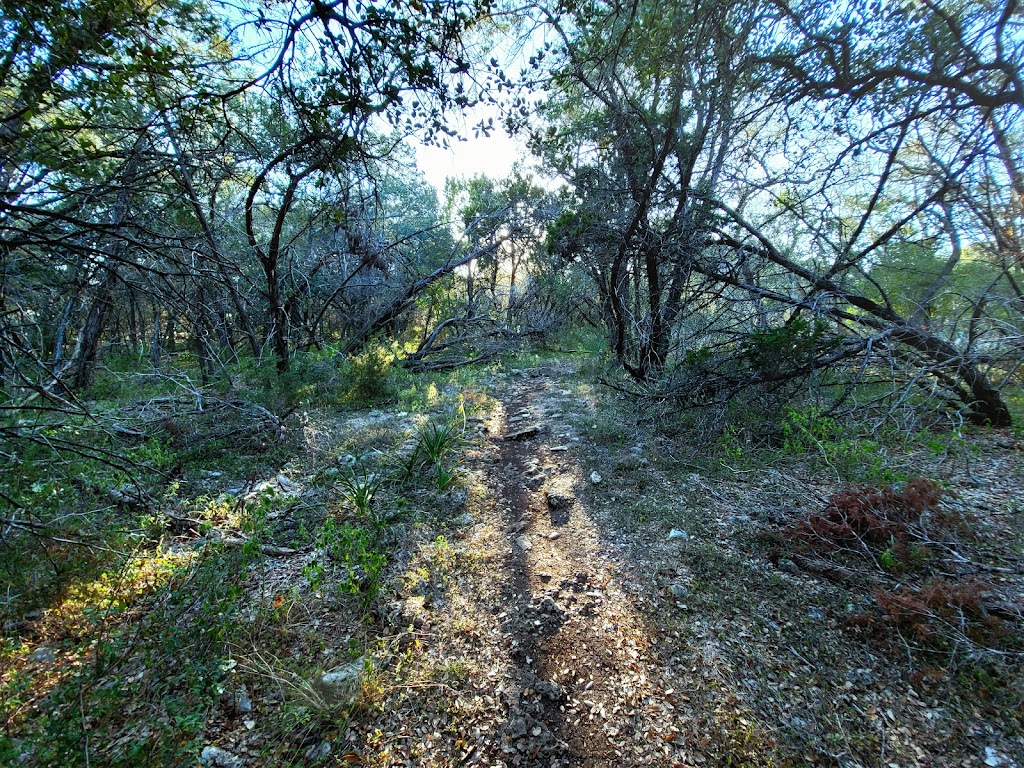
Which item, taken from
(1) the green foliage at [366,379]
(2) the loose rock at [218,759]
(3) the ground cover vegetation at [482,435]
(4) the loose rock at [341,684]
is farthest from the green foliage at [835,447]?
(1) the green foliage at [366,379]

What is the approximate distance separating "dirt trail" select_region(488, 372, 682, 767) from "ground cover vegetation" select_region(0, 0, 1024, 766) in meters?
0.05

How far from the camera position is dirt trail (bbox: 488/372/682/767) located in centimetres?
176

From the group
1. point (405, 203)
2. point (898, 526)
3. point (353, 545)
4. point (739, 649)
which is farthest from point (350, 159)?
point (405, 203)

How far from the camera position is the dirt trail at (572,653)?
5.77 ft

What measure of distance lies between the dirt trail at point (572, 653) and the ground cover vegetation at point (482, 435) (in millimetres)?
54

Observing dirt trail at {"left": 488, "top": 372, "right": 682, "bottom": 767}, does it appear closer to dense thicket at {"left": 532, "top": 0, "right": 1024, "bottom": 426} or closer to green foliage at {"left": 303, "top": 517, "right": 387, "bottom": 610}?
green foliage at {"left": 303, "top": 517, "right": 387, "bottom": 610}

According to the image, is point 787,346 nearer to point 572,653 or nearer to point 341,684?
point 572,653

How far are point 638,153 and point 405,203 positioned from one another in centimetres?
1121

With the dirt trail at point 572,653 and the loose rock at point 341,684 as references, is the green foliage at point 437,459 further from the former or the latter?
the loose rock at point 341,684

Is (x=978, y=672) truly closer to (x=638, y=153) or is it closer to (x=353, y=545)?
(x=353, y=545)

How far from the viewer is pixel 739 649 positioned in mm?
2105

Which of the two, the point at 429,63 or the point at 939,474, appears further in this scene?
the point at 939,474

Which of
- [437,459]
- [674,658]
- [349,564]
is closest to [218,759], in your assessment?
[349,564]

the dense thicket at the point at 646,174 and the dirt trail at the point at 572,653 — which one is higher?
the dense thicket at the point at 646,174
